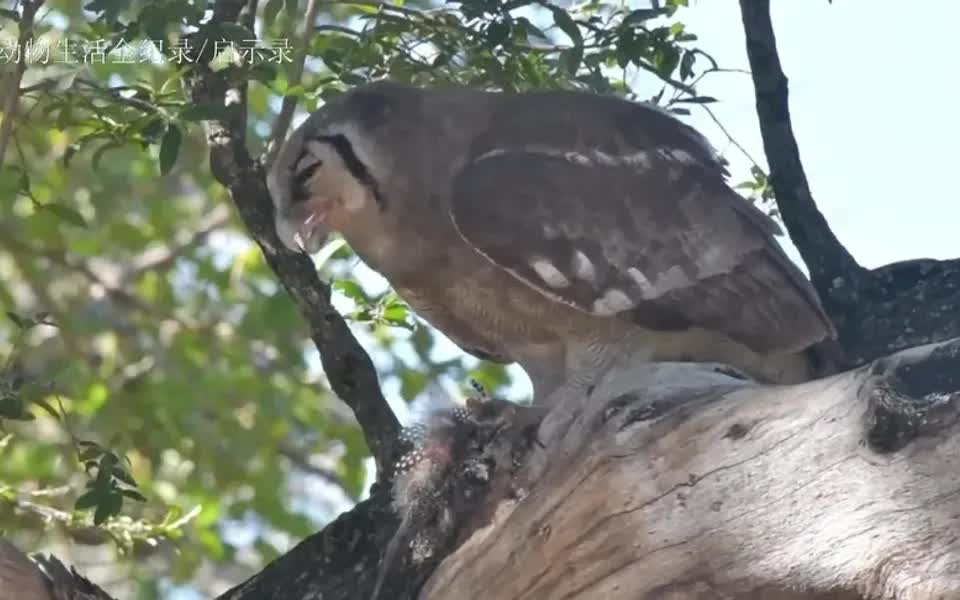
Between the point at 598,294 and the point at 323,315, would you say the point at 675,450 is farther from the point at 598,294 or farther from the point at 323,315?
the point at 323,315

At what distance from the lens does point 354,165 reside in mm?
2463

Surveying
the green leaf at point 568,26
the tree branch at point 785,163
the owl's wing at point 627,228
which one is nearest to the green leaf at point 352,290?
the owl's wing at point 627,228

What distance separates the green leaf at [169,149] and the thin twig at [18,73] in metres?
0.24

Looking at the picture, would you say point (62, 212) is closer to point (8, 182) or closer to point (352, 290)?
point (8, 182)

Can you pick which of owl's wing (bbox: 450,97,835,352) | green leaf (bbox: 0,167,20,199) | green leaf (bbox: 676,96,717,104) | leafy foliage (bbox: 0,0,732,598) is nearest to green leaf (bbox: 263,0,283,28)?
leafy foliage (bbox: 0,0,732,598)

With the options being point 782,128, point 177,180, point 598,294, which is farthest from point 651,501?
point 177,180

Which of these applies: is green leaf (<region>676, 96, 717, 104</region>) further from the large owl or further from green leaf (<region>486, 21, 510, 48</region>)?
green leaf (<region>486, 21, 510, 48</region>)

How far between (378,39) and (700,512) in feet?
3.99

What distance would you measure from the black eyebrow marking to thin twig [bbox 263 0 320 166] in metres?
0.14

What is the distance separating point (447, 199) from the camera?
2430mm

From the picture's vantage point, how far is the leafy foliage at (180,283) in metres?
2.35

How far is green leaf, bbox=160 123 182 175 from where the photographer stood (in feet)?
7.32

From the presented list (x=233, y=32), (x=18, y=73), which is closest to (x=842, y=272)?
(x=233, y=32)

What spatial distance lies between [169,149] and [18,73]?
256 millimetres
